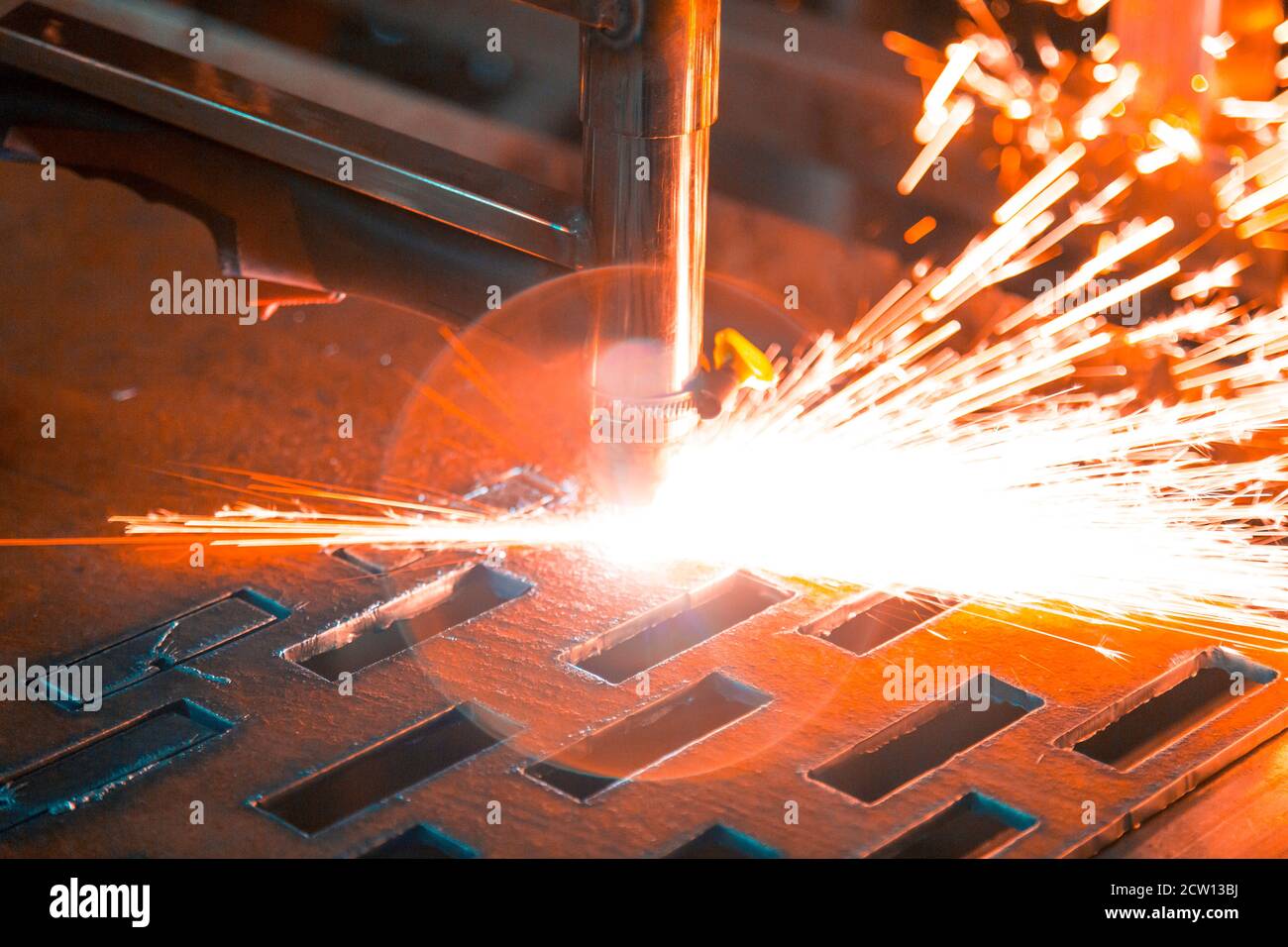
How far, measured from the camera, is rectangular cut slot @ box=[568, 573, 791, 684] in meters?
2.45

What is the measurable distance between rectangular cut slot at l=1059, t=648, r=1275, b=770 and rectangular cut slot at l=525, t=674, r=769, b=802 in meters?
0.47

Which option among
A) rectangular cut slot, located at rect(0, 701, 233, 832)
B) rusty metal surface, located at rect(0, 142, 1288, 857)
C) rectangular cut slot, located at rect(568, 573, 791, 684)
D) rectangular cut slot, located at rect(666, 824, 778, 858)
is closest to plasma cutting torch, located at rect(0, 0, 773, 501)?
rectangular cut slot, located at rect(568, 573, 791, 684)

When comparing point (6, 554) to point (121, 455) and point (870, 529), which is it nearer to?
point (121, 455)

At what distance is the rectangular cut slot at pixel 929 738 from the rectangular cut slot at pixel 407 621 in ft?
1.93

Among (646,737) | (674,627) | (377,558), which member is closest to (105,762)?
(377,558)

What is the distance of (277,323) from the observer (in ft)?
11.3

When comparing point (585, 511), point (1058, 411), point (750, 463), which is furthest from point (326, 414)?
point (1058, 411)

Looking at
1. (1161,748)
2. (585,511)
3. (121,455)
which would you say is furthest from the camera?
(121,455)

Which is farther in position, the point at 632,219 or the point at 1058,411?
the point at 1058,411

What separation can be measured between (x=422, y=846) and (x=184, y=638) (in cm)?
60

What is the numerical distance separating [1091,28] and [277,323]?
5.65ft

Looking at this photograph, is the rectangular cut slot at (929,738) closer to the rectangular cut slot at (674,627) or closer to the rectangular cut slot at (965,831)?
the rectangular cut slot at (965,831)

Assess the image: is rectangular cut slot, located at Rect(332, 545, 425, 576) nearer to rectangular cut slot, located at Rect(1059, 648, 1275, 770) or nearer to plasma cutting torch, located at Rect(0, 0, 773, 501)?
plasma cutting torch, located at Rect(0, 0, 773, 501)

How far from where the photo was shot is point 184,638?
2.43m
